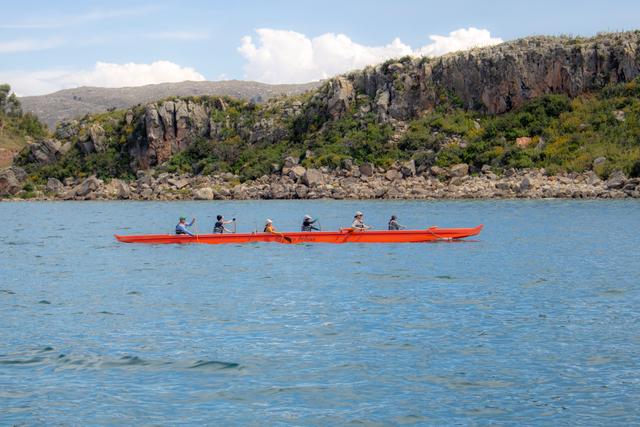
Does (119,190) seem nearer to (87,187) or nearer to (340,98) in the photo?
(87,187)

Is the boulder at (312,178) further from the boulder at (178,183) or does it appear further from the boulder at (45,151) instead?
the boulder at (45,151)

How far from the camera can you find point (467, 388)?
13.5 metres

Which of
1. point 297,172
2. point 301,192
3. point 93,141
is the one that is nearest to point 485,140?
point 297,172

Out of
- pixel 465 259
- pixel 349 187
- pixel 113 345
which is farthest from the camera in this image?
pixel 349 187

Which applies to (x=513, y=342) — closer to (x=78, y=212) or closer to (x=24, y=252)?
(x=24, y=252)

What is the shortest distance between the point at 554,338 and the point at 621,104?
66060 millimetres

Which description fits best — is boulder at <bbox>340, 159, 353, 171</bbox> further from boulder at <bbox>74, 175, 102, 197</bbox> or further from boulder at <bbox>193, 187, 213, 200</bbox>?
boulder at <bbox>74, 175, 102, 197</bbox>

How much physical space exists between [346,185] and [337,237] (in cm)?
4104

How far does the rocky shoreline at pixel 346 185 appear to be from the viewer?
216 feet

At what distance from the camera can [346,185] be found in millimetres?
76688

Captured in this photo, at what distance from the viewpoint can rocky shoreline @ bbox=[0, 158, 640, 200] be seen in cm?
6581

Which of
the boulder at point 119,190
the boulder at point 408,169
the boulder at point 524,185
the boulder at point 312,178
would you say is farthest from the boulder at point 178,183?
the boulder at point 524,185

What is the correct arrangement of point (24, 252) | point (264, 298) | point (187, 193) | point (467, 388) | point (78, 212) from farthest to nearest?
point (187, 193) → point (78, 212) → point (24, 252) → point (264, 298) → point (467, 388)

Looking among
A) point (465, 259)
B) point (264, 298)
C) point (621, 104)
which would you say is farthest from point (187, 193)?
point (264, 298)
